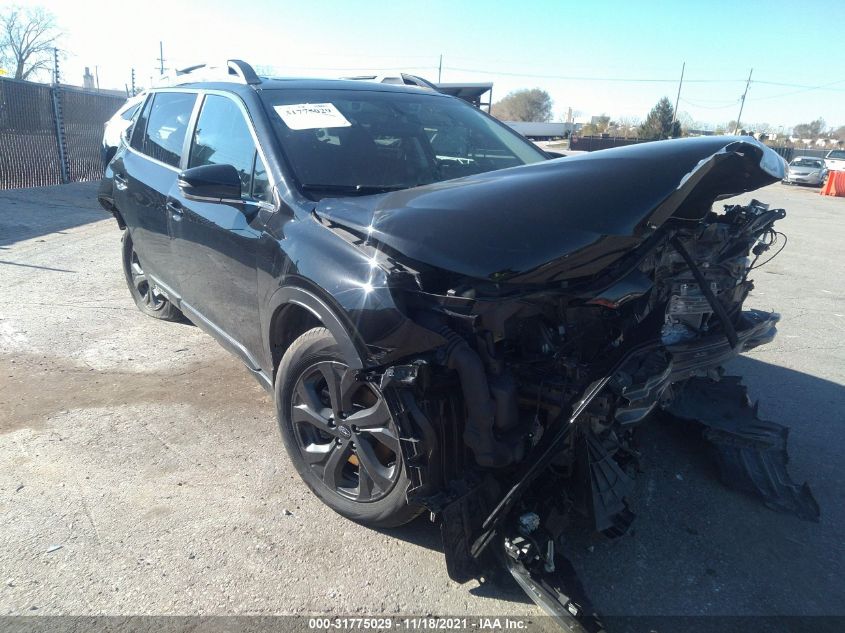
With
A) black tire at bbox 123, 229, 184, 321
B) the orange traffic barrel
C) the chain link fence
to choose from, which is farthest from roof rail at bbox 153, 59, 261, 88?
the orange traffic barrel

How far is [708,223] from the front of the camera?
288cm

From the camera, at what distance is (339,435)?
277 centimetres

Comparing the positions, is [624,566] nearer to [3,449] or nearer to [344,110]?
[344,110]

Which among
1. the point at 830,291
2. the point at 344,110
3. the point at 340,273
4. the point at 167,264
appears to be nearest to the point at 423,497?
the point at 340,273

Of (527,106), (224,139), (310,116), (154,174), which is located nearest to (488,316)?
(310,116)

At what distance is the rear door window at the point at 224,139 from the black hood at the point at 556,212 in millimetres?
1048

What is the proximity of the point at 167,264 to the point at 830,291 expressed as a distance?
7464 mm

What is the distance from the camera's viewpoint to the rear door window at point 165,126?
13.9 ft

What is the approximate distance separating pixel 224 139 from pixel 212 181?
71cm

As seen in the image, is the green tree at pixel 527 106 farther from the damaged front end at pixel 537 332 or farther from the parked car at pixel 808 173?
the damaged front end at pixel 537 332

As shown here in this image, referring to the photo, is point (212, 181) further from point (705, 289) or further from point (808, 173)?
point (808, 173)

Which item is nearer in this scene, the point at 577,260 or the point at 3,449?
the point at 577,260

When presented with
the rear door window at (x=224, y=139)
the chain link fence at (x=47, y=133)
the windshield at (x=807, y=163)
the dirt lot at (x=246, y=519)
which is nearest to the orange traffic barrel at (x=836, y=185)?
the windshield at (x=807, y=163)

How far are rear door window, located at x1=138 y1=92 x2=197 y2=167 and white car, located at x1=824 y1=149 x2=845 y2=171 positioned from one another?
31196 mm
